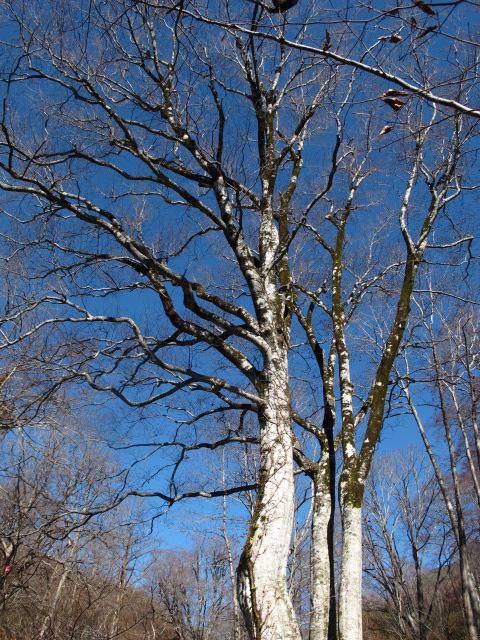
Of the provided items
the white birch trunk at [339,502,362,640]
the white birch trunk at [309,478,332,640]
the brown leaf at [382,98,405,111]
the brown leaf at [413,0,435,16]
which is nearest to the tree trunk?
the white birch trunk at [339,502,362,640]

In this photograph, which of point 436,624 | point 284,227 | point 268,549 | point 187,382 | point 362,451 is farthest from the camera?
point 436,624

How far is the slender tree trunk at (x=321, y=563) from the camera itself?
4.91m

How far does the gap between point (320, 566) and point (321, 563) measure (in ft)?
0.10

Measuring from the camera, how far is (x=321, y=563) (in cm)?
519

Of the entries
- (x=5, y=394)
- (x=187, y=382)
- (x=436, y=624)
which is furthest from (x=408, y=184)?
(x=436, y=624)

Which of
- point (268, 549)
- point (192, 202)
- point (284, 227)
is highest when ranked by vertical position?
point (284, 227)

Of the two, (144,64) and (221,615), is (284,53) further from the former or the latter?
(221,615)

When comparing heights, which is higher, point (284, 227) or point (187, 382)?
point (284, 227)

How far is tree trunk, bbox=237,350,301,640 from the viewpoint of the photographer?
3.10m

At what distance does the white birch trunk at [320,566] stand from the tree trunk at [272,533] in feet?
6.26

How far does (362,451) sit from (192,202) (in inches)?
126

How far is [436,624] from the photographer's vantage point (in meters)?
14.5

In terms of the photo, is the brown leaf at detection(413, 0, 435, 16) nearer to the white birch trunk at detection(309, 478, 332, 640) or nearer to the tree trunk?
the tree trunk

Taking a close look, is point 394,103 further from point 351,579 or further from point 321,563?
point 321,563
